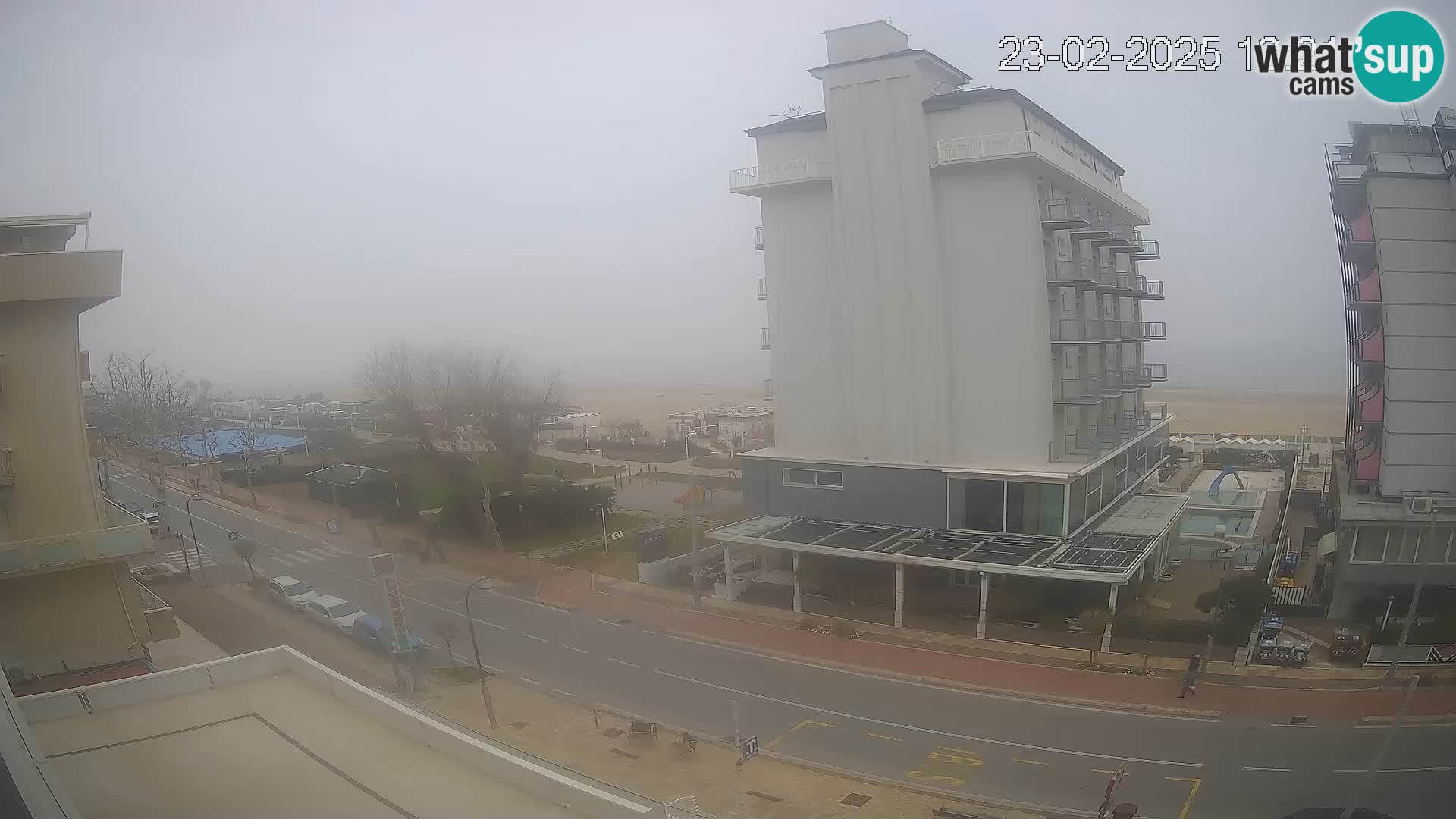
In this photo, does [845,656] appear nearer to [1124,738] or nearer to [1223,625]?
[1124,738]

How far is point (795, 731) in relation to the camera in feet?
15.6

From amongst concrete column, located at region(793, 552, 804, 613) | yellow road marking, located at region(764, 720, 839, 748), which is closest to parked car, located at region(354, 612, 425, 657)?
yellow road marking, located at region(764, 720, 839, 748)

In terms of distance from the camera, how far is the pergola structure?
19.7 feet

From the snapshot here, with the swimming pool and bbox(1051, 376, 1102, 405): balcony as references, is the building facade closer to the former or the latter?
bbox(1051, 376, 1102, 405): balcony

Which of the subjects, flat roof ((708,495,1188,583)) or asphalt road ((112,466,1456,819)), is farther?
flat roof ((708,495,1188,583))

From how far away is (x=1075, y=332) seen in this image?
294 inches

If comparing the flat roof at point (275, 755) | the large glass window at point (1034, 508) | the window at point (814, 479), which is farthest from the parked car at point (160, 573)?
the large glass window at point (1034, 508)

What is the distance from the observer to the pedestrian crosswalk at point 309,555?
488cm

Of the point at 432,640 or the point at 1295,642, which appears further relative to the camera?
the point at 432,640

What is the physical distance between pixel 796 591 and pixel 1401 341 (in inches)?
191

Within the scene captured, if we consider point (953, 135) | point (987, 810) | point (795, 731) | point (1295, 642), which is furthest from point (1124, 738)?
point (953, 135)

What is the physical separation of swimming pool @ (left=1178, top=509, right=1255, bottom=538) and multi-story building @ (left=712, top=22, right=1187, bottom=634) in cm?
93

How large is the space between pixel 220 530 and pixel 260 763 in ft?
8.16

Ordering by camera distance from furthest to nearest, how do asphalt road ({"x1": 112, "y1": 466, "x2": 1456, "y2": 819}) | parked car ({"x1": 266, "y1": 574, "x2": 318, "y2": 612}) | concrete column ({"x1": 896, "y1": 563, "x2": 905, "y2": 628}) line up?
concrete column ({"x1": 896, "y1": 563, "x2": 905, "y2": 628})
parked car ({"x1": 266, "y1": 574, "x2": 318, "y2": 612})
asphalt road ({"x1": 112, "y1": 466, "x2": 1456, "y2": 819})
